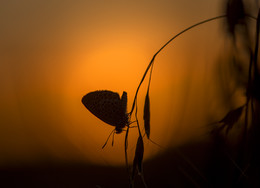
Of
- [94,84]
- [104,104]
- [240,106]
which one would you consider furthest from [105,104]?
[240,106]

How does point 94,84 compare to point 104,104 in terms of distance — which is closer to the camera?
point 104,104

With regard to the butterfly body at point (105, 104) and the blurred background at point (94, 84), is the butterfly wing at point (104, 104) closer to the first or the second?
the butterfly body at point (105, 104)

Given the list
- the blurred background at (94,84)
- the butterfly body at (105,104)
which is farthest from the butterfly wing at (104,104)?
the blurred background at (94,84)

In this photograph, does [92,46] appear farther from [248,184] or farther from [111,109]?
[248,184]

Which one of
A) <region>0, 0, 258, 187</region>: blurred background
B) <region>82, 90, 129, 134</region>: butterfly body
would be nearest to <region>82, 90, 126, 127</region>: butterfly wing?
<region>82, 90, 129, 134</region>: butterfly body

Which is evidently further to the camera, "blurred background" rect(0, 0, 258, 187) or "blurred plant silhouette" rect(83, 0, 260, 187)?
"blurred background" rect(0, 0, 258, 187)

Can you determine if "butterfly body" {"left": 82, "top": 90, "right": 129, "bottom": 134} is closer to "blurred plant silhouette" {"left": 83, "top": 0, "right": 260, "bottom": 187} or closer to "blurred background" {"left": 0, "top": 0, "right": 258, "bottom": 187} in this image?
"blurred plant silhouette" {"left": 83, "top": 0, "right": 260, "bottom": 187}

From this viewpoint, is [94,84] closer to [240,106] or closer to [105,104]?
[105,104]
